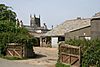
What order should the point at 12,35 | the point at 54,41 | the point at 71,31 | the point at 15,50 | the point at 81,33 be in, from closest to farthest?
the point at 15,50
the point at 12,35
the point at 81,33
the point at 71,31
the point at 54,41

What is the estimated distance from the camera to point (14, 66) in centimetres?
1952

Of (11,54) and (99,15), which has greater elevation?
(99,15)

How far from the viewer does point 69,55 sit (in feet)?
61.9

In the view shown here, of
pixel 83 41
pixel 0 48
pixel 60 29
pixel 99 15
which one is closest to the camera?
pixel 83 41

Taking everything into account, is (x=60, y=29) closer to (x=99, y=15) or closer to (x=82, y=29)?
(x=82, y=29)

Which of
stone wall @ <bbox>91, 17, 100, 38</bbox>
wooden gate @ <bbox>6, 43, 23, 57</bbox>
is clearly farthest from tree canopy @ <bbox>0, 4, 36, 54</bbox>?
stone wall @ <bbox>91, 17, 100, 38</bbox>

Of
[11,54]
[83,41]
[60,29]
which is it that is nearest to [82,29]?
[60,29]

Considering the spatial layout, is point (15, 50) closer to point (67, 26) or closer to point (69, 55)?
point (69, 55)

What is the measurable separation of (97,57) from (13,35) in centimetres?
1422

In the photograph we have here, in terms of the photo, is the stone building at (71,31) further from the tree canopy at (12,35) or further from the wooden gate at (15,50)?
the wooden gate at (15,50)

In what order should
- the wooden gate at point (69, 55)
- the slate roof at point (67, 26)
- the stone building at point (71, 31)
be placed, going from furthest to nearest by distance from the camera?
the slate roof at point (67, 26), the stone building at point (71, 31), the wooden gate at point (69, 55)

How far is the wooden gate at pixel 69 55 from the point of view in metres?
17.9

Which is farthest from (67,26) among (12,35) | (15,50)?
(15,50)

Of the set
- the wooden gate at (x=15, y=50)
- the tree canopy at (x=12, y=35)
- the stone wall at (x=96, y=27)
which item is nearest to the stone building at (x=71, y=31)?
the stone wall at (x=96, y=27)
